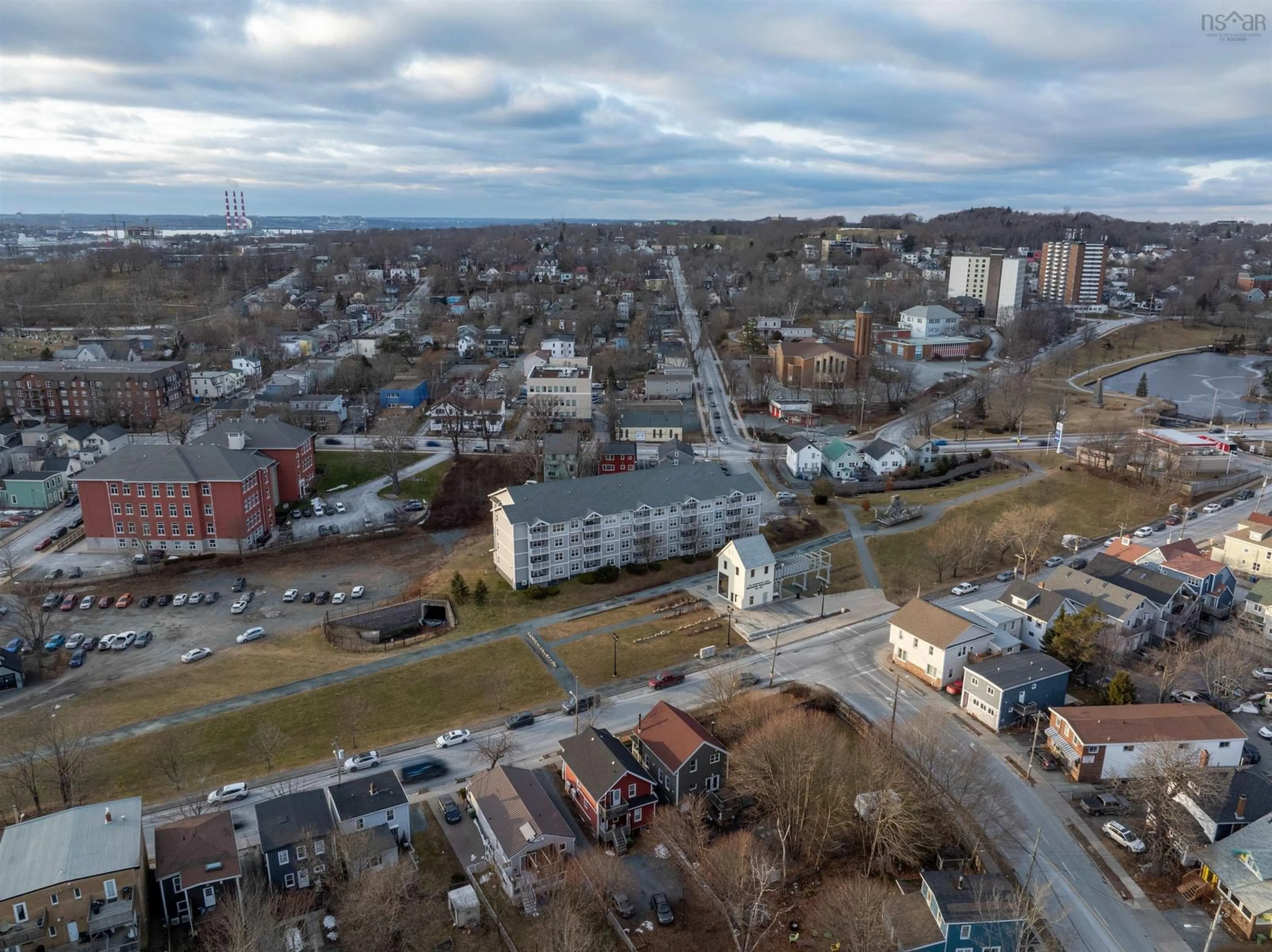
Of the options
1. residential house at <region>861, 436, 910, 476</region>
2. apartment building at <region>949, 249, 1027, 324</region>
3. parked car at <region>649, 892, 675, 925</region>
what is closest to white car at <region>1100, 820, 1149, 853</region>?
parked car at <region>649, 892, 675, 925</region>

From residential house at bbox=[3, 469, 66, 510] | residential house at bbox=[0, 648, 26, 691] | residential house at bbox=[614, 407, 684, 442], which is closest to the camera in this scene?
residential house at bbox=[0, 648, 26, 691]

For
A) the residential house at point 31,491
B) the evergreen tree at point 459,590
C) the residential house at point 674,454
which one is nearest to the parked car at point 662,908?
the evergreen tree at point 459,590

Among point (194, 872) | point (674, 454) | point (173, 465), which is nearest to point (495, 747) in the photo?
point (194, 872)

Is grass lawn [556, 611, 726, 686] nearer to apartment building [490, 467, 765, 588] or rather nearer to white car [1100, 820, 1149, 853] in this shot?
apartment building [490, 467, 765, 588]

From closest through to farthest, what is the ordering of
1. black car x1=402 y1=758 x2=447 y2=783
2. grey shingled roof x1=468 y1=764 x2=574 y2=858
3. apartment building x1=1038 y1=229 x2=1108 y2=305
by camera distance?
grey shingled roof x1=468 y1=764 x2=574 y2=858 < black car x1=402 y1=758 x2=447 y2=783 < apartment building x1=1038 y1=229 x2=1108 y2=305

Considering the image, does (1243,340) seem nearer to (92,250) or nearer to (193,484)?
(193,484)

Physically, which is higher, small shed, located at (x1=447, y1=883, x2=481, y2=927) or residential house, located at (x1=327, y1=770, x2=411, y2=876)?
residential house, located at (x1=327, y1=770, x2=411, y2=876)
